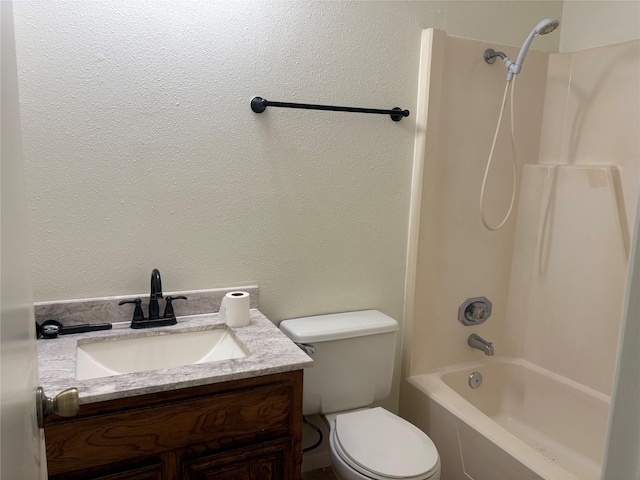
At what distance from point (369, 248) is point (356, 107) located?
0.59 metres

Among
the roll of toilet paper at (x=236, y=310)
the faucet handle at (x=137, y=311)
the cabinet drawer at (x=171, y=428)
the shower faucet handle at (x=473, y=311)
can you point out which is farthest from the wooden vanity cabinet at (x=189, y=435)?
the shower faucet handle at (x=473, y=311)

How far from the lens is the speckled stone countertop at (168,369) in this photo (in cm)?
116

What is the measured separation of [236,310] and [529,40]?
1565 mm

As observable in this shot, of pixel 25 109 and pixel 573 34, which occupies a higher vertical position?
pixel 573 34

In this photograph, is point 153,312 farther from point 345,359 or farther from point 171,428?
point 345,359

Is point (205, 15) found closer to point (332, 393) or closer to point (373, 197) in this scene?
point (373, 197)

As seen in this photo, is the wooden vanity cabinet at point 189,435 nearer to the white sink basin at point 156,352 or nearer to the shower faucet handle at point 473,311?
the white sink basin at point 156,352

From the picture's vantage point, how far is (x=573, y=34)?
215 cm

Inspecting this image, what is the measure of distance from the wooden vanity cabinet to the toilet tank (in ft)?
1.13

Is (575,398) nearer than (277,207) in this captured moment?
No

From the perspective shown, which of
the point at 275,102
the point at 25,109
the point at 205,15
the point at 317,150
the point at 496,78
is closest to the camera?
the point at 25,109

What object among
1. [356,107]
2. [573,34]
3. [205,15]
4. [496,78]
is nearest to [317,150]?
[356,107]

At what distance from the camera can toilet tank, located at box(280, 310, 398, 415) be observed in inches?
69.0

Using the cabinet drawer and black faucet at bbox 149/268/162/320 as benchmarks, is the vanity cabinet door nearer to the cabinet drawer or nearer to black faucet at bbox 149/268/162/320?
the cabinet drawer
